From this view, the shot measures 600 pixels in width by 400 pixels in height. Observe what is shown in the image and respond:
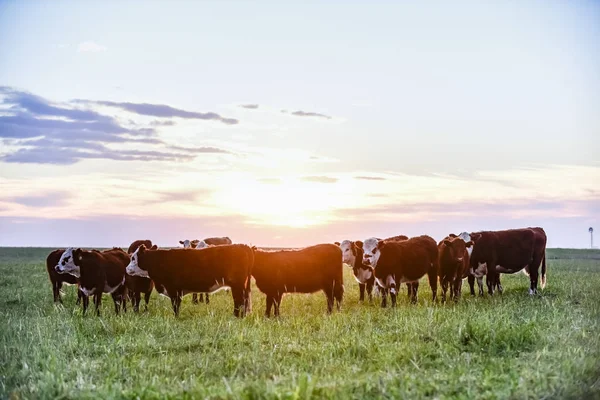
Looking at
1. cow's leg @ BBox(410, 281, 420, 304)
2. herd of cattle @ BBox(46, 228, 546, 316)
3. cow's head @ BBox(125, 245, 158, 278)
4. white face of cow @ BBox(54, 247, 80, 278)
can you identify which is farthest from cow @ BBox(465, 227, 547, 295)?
white face of cow @ BBox(54, 247, 80, 278)

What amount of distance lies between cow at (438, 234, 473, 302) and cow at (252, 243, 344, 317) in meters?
3.57

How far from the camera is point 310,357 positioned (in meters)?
9.03

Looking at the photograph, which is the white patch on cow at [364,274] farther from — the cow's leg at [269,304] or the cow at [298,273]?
the cow's leg at [269,304]

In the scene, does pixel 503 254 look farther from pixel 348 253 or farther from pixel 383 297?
pixel 383 297

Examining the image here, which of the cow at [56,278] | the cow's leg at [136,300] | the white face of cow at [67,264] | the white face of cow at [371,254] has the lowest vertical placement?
the cow's leg at [136,300]

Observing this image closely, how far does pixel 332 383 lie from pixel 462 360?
2.23 m

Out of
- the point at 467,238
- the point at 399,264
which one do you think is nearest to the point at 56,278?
the point at 399,264

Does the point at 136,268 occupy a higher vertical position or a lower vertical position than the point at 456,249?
lower

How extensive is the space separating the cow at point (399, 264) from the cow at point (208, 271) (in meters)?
3.56

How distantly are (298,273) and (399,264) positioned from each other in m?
2.85

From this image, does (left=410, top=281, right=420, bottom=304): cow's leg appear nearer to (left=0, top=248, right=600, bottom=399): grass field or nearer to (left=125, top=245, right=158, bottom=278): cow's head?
(left=0, top=248, right=600, bottom=399): grass field

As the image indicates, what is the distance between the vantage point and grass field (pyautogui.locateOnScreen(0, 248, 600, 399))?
7.05 m

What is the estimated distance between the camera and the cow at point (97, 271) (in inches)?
645

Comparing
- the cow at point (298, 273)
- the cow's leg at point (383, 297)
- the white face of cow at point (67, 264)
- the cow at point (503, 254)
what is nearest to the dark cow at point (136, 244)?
the white face of cow at point (67, 264)
